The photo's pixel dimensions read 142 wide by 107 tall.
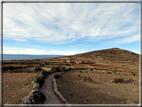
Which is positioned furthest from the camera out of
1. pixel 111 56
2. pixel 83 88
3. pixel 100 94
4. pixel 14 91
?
pixel 111 56

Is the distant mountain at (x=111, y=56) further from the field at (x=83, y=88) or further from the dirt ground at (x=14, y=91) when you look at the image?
the dirt ground at (x=14, y=91)

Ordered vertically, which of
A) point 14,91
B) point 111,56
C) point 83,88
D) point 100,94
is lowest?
point 83,88

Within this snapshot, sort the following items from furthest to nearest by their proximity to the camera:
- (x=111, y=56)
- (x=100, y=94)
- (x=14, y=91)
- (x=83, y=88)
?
1. (x=111, y=56)
2. (x=83, y=88)
3. (x=100, y=94)
4. (x=14, y=91)

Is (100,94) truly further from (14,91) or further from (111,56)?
(111,56)

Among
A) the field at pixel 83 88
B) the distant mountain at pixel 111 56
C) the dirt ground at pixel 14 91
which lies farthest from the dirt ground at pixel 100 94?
the distant mountain at pixel 111 56

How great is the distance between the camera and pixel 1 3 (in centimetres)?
539

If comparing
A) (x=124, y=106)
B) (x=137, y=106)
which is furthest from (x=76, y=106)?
(x=137, y=106)

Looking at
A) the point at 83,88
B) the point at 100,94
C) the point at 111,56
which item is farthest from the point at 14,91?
the point at 111,56

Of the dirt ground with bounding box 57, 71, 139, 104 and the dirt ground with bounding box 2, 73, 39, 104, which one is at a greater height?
the dirt ground with bounding box 2, 73, 39, 104

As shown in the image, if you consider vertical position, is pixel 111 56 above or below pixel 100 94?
above

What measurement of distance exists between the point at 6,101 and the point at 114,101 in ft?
33.5

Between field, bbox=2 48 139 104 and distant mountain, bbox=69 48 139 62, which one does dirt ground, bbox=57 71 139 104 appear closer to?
field, bbox=2 48 139 104

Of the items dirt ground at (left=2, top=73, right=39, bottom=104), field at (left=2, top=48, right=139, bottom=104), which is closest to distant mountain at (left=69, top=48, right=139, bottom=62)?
field at (left=2, top=48, right=139, bottom=104)

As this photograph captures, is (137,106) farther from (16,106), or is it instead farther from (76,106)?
(16,106)
